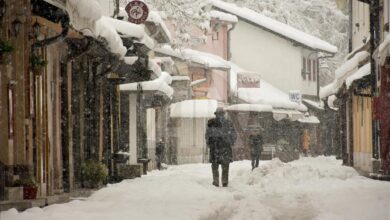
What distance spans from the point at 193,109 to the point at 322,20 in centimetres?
2537

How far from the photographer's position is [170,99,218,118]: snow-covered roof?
38.6 metres

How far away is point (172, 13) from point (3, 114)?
747 inches

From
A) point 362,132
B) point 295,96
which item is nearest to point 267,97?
point 295,96

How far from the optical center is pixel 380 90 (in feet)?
67.2

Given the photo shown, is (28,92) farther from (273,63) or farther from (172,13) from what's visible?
(273,63)

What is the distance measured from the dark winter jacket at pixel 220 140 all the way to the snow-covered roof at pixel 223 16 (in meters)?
25.3

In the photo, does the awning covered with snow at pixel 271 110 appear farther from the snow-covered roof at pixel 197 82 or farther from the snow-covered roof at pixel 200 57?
the snow-covered roof at pixel 197 82

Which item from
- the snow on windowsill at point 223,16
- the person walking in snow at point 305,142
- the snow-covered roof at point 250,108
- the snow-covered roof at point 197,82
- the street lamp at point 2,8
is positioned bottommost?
the person walking in snow at point 305,142

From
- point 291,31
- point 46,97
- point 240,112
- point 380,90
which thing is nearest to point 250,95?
point 240,112

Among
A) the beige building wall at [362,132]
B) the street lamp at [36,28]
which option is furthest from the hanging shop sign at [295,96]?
the street lamp at [36,28]

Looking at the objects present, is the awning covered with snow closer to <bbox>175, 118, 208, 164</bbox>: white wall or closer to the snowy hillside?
<bbox>175, 118, 208, 164</bbox>: white wall

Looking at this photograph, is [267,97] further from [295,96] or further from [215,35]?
[215,35]

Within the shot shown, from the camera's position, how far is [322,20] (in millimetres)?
60906

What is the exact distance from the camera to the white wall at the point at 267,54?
48.8 m
